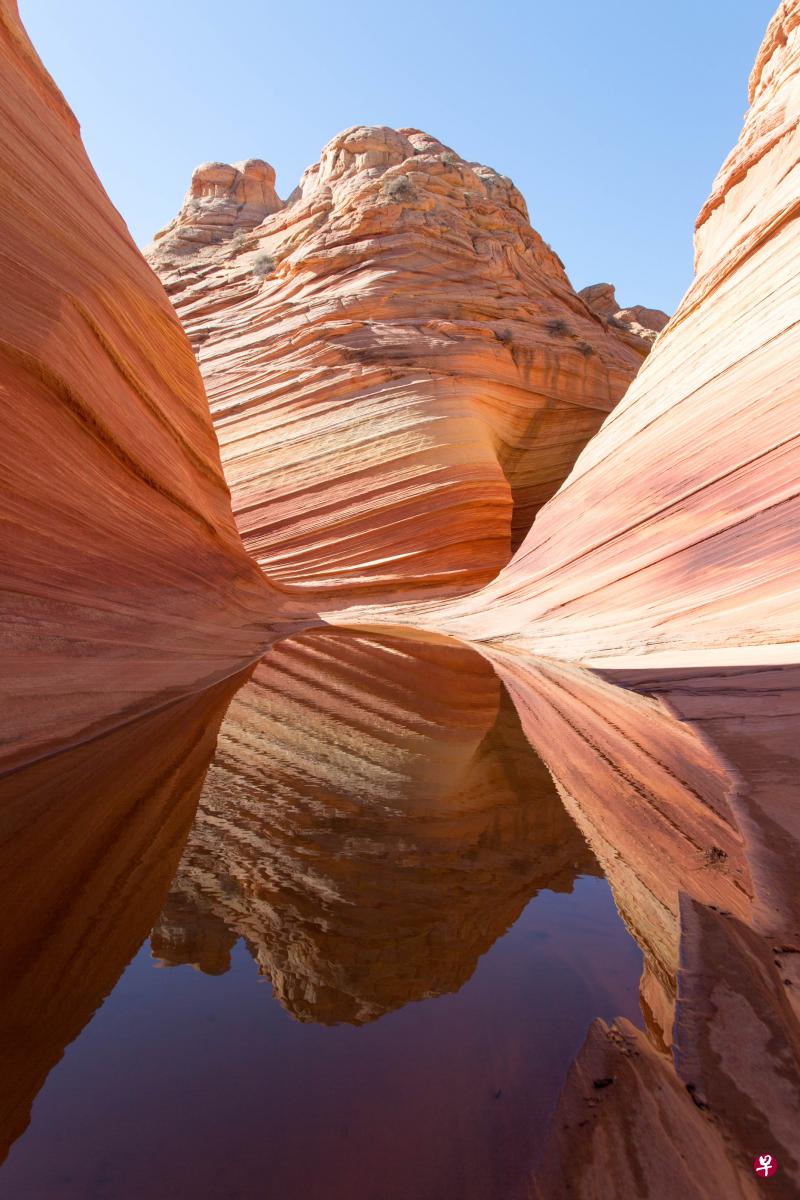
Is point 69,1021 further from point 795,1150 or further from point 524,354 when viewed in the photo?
point 524,354

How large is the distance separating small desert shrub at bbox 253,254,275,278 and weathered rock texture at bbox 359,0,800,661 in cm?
1121

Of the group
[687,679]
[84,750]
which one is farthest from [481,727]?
[84,750]

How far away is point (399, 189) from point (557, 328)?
5.29 meters

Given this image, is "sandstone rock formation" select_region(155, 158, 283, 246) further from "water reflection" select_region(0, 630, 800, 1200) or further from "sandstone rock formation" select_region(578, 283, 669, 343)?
"water reflection" select_region(0, 630, 800, 1200)

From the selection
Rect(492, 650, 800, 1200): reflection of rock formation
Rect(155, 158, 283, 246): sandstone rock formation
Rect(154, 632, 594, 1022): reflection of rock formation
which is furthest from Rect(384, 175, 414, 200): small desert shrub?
Rect(492, 650, 800, 1200): reflection of rock formation

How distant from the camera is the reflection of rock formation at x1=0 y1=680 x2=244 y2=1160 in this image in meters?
1.44

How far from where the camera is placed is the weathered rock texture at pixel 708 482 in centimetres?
675

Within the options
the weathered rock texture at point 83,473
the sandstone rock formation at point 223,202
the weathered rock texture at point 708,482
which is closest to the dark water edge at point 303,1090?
the weathered rock texture at point 83,473

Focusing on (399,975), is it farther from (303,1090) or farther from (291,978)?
(303,1090)

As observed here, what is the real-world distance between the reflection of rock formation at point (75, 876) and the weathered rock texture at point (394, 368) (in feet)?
33.1

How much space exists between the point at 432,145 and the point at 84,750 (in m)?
22.1

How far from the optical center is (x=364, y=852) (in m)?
2.37

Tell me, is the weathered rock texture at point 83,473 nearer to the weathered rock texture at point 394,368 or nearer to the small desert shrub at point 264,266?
the weathered rock texture at point 394,368

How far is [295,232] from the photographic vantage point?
19125 mm
